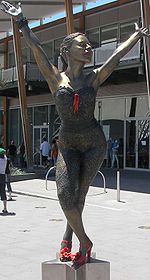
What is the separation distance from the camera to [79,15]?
2628 cm

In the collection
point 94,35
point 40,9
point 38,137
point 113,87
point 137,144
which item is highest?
point 40,9

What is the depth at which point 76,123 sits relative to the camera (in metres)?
4.02

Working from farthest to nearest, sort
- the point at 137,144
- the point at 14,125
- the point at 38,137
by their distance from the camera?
the point at 14,125
the point at 38,137
the point at 137,144

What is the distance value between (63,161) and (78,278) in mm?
1036

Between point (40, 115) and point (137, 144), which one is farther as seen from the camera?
point (40, 115)

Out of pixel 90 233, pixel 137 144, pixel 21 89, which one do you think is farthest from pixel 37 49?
pixel 137 144

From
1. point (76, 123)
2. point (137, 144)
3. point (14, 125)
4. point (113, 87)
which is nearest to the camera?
point (76, 123)

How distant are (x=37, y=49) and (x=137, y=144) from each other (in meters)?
19.3

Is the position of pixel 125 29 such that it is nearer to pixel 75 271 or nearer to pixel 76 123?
pixel 76 123

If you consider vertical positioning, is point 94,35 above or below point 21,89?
above

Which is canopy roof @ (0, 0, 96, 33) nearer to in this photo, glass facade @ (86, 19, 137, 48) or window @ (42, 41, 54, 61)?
glass facade @ (86, 19, 137, 48)

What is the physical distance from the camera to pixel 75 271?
12.8ft

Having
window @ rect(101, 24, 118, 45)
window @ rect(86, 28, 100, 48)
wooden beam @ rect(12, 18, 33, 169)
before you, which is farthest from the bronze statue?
window @ rect(86, 28, 100, 48)

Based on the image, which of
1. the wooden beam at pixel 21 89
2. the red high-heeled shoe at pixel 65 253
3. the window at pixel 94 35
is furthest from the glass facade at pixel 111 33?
the red high-heeled shoe at pixel 65 253
